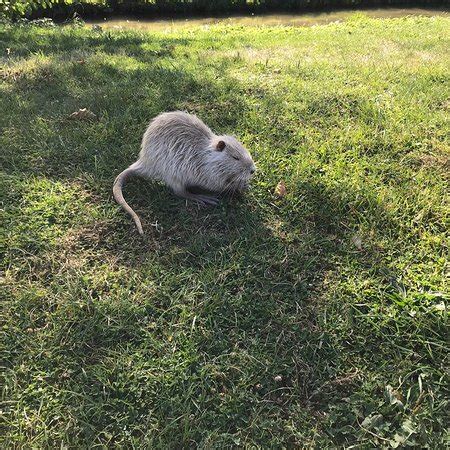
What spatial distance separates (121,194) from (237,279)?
3.56 feet

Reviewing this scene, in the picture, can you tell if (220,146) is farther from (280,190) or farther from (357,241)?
(357,241)

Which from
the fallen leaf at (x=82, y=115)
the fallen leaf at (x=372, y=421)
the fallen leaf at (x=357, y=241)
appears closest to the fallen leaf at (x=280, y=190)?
the fallen leaf at (x=357, y=241)

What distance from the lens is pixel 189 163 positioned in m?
2.92

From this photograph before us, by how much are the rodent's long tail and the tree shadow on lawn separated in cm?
8

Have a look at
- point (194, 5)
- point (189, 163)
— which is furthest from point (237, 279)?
point (194, 5)

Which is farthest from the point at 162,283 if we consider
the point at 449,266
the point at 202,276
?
the point at 449,266

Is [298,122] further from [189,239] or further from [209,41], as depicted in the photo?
[209,41]

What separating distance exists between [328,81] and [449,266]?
2701 millimetres

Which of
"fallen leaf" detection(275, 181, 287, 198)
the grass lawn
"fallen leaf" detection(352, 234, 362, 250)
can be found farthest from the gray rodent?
"fallen leaf" detection(352, 234, 362, 250)

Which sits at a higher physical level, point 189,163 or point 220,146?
point 220,146

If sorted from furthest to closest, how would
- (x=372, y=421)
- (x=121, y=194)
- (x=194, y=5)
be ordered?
1. (x=194, y=5)
2. (x=121, y=194)
3. (x=372, y=421)

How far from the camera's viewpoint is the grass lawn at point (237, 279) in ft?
6.11

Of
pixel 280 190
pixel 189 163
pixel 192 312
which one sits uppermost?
pixel 189 163

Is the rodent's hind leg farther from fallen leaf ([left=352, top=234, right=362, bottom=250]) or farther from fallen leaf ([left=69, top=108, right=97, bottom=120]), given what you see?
fallen leaf ([left=69, top=108, right=97, bottom=120])
